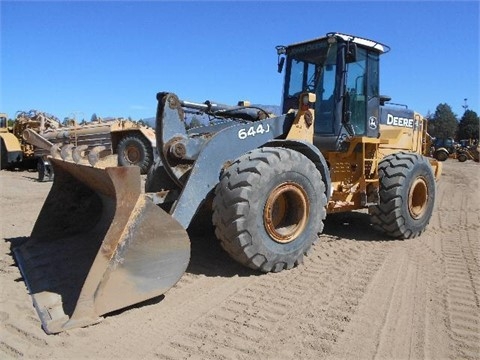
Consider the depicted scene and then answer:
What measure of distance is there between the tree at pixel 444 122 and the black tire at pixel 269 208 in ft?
167

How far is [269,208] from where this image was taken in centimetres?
412

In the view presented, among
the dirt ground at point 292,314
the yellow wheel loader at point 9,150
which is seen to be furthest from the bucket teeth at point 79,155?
the yellow wheel loader at point 9,150

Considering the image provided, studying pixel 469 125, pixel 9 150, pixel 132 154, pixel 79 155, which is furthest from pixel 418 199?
pixel 469 125

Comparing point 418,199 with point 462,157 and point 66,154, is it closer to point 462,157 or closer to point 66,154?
point 66,154

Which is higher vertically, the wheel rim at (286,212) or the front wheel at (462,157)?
the front wheel at (462,157)

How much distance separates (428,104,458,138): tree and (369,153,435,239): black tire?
48491mm

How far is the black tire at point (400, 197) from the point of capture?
18.9 feet

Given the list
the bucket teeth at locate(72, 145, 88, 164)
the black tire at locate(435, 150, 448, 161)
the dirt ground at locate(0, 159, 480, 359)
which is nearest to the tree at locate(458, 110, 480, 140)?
the black tire at locate(435, 150, 448, 161)

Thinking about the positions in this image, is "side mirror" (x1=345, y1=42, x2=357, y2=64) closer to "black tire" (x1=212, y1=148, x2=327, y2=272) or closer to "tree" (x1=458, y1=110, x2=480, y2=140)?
"black tire" (x1=212, y1=148, x2=327, y2=272)

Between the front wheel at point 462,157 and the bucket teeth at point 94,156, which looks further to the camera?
the front wheel at point 462,157

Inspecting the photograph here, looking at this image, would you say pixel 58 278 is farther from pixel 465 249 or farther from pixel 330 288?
pixel 465 249

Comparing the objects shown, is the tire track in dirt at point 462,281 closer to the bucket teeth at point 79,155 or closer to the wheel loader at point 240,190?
the wheel loader at point 240,190

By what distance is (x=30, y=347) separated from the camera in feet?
9.24

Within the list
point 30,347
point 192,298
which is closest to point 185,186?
point 192,298
